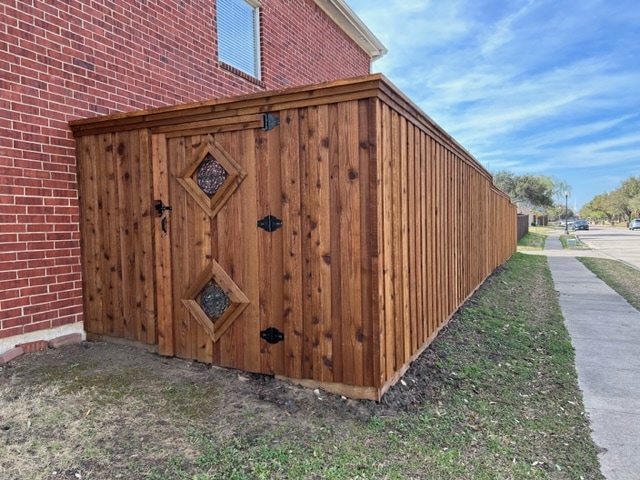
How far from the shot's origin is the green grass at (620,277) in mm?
8344

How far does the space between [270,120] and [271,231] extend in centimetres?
83

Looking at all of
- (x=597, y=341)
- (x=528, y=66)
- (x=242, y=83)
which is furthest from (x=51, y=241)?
(x=528, y=66)

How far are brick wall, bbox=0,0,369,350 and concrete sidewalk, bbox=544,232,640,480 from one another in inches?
175

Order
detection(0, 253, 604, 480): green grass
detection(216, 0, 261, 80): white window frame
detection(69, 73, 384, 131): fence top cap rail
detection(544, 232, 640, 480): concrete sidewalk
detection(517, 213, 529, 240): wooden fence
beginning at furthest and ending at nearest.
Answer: detection(517, 213, 529, 240): wooden fence → detection(216, 0, 261, 80): white window frame → detection(69, 73, 384, 131): fence top cap rail → detection(544, 232, 640, 480): concrete sidewalk → detection(0, 253, 604, 480): green grass

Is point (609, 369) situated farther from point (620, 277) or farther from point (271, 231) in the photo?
point (620, 277)

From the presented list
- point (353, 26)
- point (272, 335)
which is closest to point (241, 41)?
point (353, 26)

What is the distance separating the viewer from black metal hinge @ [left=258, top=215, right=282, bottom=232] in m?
3.41

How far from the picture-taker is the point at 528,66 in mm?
28594

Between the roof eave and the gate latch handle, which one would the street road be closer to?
the roof eave

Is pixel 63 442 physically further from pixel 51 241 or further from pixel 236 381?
pixel 51 241

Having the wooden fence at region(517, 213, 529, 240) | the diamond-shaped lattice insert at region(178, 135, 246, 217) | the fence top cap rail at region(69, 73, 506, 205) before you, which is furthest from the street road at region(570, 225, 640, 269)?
the diamond-shaped lattice insert at region(178, 135, 246, 217)

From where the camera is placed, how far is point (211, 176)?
12.0ft

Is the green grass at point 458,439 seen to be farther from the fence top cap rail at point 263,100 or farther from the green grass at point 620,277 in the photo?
the green grass at point 620,277

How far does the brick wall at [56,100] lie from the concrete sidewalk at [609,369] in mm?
4453
